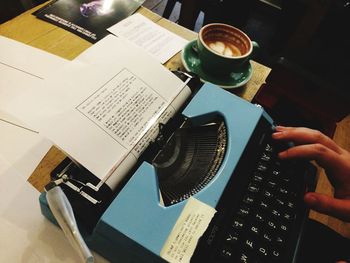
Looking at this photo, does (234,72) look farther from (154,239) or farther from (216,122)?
(154,239)

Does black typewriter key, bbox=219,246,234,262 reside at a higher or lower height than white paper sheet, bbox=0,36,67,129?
higher

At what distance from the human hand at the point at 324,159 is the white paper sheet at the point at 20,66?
592mm

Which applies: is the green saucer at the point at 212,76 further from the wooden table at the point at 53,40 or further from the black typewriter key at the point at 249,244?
the black typewriter key at the point at 249,244

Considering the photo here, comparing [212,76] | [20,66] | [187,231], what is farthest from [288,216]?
[20,66]

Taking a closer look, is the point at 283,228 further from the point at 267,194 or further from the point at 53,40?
the point at 53,40

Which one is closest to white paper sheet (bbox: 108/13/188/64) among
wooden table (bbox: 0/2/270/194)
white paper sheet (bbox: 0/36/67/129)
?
wooden table (bbox: 0/2/270/194)

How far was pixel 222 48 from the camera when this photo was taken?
2.68 ft

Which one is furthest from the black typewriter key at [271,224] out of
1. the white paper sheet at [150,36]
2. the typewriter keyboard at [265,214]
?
the white paper sheet at [150,36]

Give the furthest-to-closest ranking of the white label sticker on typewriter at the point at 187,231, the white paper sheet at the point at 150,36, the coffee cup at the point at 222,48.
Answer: the white paper sheet at the point at 150,36
the coffee cup at the point at 222,48
the white label sticker on typewriter at the point at 187,231

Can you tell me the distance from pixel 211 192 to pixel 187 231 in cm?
9

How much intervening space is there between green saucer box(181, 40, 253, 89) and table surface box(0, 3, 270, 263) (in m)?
0.02

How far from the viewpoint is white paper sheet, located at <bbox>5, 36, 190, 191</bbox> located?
1.54 ft

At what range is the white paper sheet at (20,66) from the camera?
0.73 m

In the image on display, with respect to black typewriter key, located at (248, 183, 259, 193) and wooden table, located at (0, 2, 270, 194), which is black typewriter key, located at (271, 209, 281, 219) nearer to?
black typewriter key, located at (248, 183, 259, 193)
